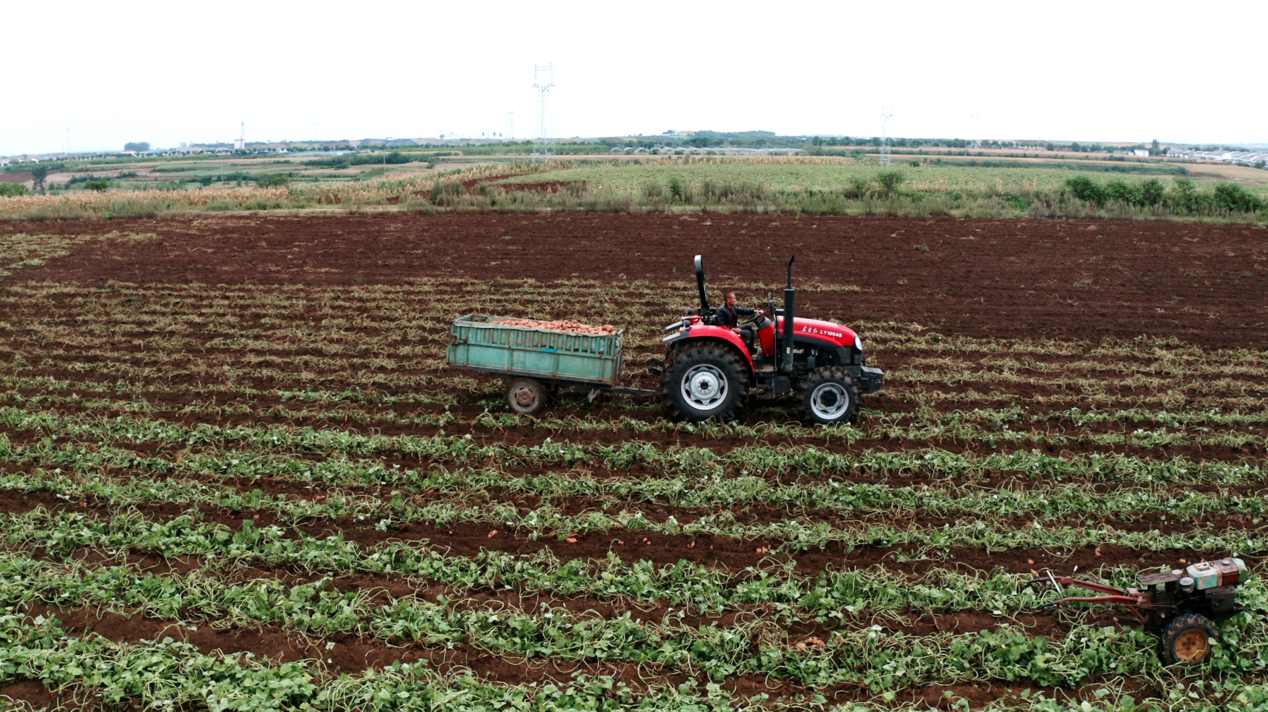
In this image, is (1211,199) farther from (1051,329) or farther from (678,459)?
(678,459)

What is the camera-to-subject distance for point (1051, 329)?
16391 millimetres

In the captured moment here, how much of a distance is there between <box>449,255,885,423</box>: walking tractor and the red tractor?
0.01 metres

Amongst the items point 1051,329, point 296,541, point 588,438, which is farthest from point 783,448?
point 1051,329

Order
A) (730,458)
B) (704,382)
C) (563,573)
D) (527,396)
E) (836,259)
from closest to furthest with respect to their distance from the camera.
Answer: (563,573), (730,458), (704,382), (527,396), (836,259)

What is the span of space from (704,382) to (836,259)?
44.5 feet

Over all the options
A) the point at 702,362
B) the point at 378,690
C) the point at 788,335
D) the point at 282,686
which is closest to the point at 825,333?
the point at 788,335

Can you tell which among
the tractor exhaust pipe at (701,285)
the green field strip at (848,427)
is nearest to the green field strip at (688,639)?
the green field strip at (848,427)

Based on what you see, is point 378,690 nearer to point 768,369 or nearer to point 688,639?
point 688,639

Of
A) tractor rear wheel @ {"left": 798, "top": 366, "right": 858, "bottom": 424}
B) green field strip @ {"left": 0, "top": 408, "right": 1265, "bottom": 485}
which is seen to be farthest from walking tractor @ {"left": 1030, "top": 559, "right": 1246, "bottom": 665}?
tractor rear wheel @ {"left": 798, "top": 366, "right": 858, "bottom": 424}

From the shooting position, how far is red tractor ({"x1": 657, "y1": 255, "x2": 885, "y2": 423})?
10742 millimetres

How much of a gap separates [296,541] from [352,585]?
1.01 meters

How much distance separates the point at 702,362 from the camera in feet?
35.2

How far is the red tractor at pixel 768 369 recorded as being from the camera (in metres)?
10.7

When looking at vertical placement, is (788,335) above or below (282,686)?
above
